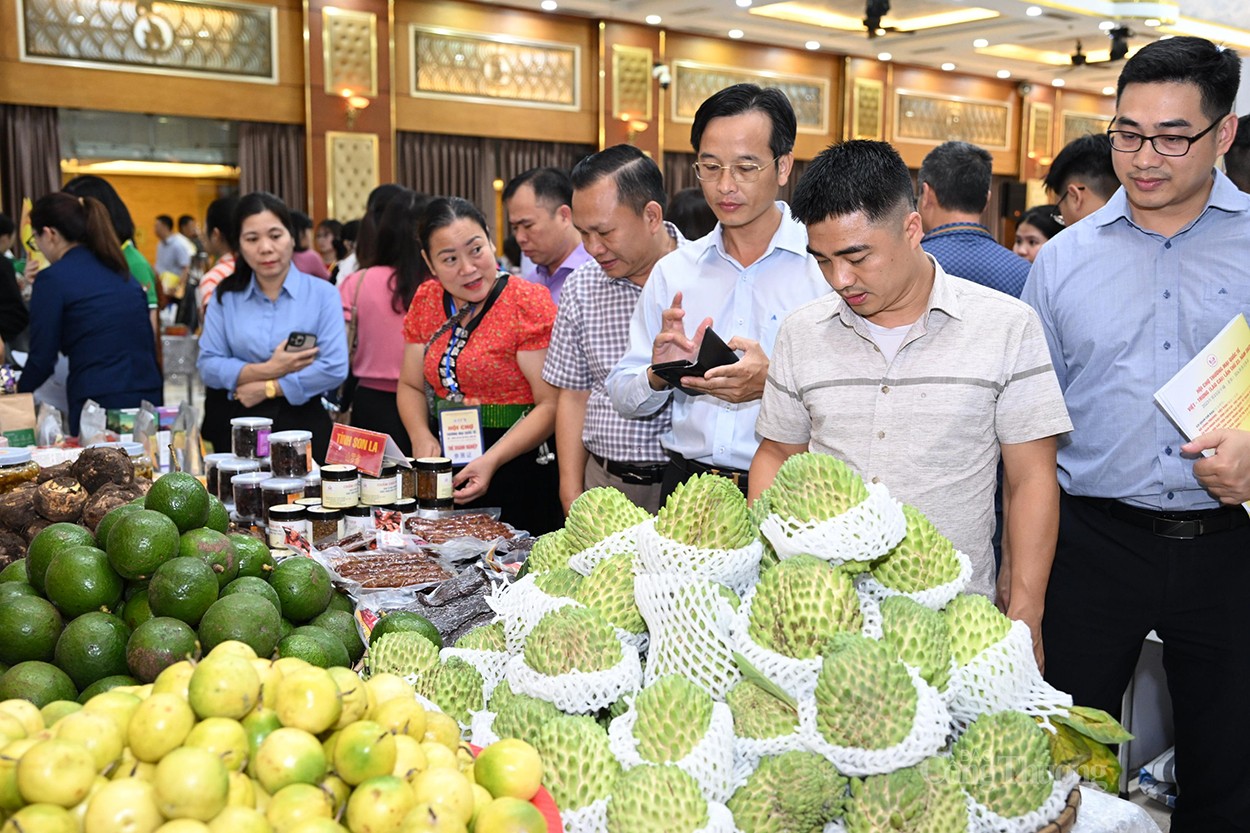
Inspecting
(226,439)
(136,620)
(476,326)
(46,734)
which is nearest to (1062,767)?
(46,734)

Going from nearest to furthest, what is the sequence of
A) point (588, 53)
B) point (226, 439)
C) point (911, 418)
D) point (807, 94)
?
point (911, 418) < point (226, 439) < point (588, 53) < point (807, 94)

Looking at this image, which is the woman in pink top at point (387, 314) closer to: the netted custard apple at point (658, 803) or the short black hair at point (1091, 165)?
the short black hair at point (1091, 165)

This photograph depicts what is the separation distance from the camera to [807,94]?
45.3ft

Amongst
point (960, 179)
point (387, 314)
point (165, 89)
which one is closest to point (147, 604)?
point (960, 179)

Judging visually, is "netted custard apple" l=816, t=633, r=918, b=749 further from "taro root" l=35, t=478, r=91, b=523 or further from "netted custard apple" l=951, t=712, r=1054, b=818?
"taro root" l=35, t=478, r=91, b=523

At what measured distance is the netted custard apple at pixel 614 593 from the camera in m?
1.37

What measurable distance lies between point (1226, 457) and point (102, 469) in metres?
2.26

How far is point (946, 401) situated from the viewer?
5.90 feet

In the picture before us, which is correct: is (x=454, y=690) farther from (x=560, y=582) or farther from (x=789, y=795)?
(x=789, y=795)

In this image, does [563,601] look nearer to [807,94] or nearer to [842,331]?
[842,331]

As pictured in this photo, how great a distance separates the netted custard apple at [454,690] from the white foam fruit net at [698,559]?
28cm

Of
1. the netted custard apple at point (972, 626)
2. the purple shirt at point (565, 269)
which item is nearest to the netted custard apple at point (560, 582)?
the netted custard apple at point (972, 626)

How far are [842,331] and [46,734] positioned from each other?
→ 4.49ft

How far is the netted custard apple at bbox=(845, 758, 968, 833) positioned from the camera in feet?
3.77
